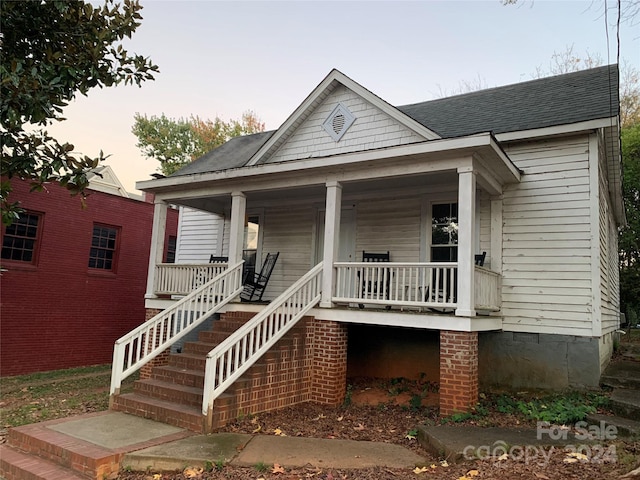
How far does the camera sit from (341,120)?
9383 mm

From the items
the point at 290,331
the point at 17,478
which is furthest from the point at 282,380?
the point at 17,478

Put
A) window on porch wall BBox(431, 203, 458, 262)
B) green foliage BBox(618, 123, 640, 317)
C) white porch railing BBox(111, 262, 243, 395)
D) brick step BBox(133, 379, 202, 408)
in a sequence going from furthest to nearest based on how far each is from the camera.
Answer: green foliage BBox(618, 123, 640, 317)
window on porch wall BBox(431, 203, 458, 262)
white porch railing BBox(111, 262, 243, 395)
brick step BBox(133, 379, 202, 408)

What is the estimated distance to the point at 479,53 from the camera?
961cm

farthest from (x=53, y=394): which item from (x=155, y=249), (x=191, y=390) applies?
(x=191, y=390)

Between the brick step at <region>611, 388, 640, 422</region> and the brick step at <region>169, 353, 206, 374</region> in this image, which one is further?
the brick step at <region>169, 353, 206, 374</region>

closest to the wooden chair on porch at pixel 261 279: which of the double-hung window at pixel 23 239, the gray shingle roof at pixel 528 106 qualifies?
the gray shingle roof at pixel 528 106

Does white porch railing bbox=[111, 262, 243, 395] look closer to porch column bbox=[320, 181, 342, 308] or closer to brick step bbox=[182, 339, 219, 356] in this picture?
brick step bbox=[182, 339, 219, 356]

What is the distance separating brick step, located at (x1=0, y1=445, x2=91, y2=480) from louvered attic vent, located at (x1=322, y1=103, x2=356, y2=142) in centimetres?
725

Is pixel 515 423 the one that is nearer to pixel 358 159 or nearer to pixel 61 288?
pixel 358 159

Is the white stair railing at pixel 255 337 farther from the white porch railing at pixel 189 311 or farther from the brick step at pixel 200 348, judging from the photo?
the white porch railing at pixel 189 311

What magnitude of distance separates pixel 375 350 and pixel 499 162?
428 cm

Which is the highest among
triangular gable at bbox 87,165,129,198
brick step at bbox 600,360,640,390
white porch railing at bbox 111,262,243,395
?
triangular gable at bbox 87,165,129,198

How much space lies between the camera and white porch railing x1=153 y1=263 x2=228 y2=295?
9062 mm

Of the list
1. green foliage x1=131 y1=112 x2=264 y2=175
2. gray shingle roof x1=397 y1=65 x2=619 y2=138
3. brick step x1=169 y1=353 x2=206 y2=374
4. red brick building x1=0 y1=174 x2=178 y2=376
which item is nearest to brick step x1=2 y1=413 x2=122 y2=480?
brick step x1=169 y1=353 x2=206 y2=374
